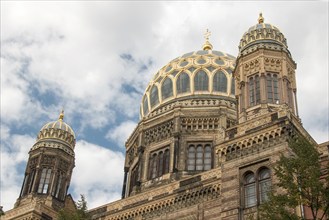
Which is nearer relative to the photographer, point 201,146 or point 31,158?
point 201,146

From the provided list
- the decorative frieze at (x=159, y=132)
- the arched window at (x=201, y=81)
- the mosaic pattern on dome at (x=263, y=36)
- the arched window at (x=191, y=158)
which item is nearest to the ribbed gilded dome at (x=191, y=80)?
the arched window at (x=201, y=81)

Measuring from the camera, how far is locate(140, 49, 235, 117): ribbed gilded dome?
3544 cm

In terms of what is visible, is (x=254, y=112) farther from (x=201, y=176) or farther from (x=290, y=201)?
(x=290, y=201)

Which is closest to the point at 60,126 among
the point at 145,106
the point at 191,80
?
the point at 145,106

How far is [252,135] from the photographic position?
20.7m

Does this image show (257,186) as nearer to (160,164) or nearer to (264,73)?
(264,73)

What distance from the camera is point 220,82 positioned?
117 feet

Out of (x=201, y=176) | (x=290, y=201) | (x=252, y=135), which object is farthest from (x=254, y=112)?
(x=290, y=201)

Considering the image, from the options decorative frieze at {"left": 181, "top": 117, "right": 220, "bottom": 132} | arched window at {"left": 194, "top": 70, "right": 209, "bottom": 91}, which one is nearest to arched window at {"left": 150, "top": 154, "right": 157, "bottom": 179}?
decorative frieze at {"left": 181, "top": 117, "right": 220, "bottom": 132}

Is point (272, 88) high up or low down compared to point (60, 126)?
down

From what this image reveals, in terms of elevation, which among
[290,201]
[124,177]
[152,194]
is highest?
[124,177]

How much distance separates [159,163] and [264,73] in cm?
1151

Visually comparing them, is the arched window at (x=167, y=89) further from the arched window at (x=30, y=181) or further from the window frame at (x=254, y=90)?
the window frame at (x=254, y=90)

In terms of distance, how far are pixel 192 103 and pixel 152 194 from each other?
10680 mm
